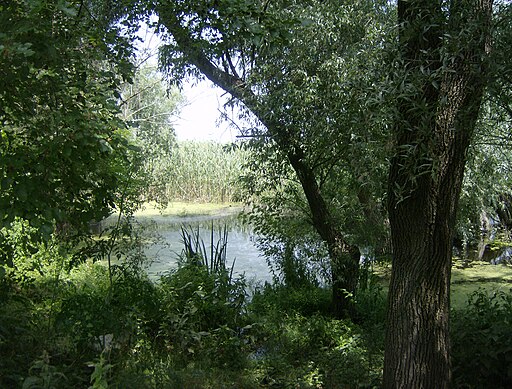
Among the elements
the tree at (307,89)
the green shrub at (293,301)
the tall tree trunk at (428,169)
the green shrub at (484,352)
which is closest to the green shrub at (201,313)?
the green shrub at (293,301)

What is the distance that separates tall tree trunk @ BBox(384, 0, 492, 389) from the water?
332 cm

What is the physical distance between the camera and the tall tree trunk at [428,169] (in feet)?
7.73

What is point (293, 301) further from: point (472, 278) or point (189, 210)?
point (189, 210)

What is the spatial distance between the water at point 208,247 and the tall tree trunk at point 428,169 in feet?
10.9

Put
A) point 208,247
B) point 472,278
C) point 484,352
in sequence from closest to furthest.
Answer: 1. point 484,352
2. point 472,278
3. point 208,247

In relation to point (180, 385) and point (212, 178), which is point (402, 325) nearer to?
point (180, 385)

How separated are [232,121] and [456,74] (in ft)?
9.93

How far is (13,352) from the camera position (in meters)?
2.59

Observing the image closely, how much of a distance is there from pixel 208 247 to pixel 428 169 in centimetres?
487

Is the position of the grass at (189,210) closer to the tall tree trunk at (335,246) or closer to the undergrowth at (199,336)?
the undergrowth at (199,336)

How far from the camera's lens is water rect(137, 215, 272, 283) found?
7508 mm

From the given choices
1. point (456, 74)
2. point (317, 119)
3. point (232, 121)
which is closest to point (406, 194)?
point (456, 74)

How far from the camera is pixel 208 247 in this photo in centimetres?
692

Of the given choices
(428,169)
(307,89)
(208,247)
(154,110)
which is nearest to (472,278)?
(208,247)
